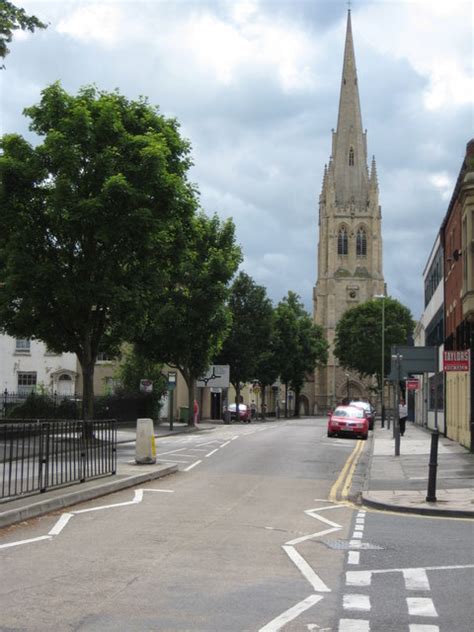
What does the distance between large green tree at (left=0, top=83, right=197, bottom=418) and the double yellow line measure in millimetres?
8938

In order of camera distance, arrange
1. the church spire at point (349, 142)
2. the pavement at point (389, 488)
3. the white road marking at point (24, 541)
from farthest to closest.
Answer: the church spire at point (349, 142) < the pavement at point (389, 488) < the white road marking at point (24, 541)

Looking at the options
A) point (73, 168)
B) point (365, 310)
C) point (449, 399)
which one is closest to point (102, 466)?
point (73, 168)

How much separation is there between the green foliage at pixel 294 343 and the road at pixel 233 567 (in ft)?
233

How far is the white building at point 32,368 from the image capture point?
193ft

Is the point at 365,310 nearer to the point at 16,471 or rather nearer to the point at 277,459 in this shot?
the point at 277,459

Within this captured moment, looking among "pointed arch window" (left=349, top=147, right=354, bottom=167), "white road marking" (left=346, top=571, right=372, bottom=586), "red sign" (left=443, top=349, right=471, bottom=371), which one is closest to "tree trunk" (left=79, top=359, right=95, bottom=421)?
"red sign" (left=443, top=349, right=471, bottom=371)

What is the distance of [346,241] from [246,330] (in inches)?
2978

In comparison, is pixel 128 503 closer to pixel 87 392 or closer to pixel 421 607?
pixel 421 607

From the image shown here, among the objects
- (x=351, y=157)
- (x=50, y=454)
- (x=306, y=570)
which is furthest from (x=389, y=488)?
(x=351, y=157)

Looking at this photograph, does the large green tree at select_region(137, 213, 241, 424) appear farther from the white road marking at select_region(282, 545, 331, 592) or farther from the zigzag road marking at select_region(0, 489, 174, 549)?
the white road marking at select_region(282, 545, 331, 592)

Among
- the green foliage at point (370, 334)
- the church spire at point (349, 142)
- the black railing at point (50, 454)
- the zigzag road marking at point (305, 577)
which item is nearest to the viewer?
the zigzag road marking at point (305, 577)

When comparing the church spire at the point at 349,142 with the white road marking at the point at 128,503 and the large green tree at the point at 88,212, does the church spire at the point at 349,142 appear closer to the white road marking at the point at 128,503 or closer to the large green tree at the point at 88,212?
the large green tree at the point at 88,212

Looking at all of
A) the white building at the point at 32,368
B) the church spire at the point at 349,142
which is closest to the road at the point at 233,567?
the white building at the point at 32,368

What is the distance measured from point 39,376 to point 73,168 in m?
33.0
